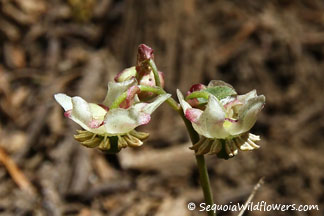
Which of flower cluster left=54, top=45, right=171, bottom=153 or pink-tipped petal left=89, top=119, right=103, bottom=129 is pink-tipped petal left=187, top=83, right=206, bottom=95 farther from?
pink-tipped petal left=89, top=119, right=103, bottom=129

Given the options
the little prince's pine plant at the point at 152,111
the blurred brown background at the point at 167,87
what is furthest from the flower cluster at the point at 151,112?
the blurred brown background at the point at 167,87

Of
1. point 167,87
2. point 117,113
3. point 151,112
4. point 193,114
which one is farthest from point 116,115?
point 167,87

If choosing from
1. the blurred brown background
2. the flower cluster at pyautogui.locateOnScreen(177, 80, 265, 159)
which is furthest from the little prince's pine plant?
the blurred brown background

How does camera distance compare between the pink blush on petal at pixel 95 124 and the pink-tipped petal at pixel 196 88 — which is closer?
the pink blush on petal at pixel 95 124

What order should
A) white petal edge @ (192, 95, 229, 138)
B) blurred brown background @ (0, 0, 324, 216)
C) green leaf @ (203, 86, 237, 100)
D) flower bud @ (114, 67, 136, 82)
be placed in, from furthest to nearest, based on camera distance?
blurred brown background @ (0, 0, 324, 216) < flower bud @ (114, 67, 136, 82) < green leaf @ (203, 86, 237, 100) < white petal edge @ (192, 95, 229, 138)

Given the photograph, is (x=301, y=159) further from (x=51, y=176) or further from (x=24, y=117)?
(x=24, y=117)

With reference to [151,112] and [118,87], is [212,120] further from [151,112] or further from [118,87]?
[118,87]

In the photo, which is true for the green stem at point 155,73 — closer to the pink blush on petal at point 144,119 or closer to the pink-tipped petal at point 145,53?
the pink-tipped petal at point 145,53

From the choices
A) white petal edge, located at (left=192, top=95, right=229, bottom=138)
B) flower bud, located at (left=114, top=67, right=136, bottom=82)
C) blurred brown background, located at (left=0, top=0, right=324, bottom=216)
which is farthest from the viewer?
blurred brown background, located at (left=0, top=0, right=324, bottom=216)
